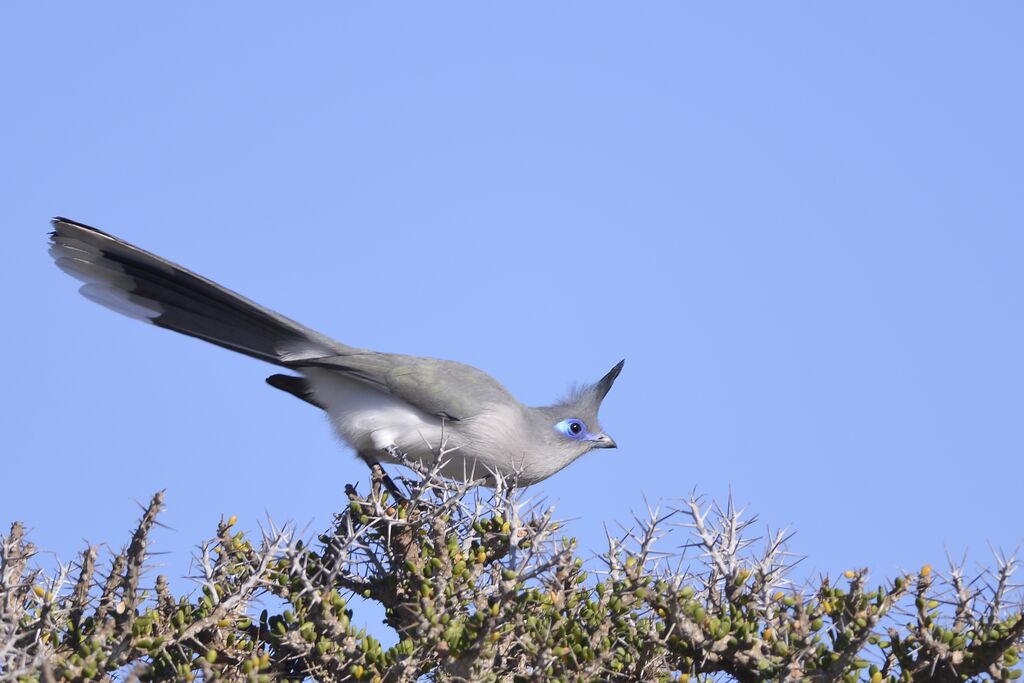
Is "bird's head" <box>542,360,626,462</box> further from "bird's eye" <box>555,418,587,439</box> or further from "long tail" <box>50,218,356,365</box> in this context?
"long tail" <box>50,218,356,365</box>

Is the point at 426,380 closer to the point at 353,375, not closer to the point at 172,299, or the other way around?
the point at 353,375

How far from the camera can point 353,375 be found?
269 inches

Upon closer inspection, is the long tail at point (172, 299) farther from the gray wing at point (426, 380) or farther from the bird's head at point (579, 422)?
the bird's head at point (579, 422)

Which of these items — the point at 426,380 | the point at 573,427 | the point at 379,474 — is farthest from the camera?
the point at 573,427

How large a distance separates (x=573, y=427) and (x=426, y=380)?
3.90ft

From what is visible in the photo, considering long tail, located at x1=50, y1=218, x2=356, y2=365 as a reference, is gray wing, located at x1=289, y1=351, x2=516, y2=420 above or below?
below

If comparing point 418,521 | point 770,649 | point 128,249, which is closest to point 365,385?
point 128,249

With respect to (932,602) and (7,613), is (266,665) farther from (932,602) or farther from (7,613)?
(932,602)

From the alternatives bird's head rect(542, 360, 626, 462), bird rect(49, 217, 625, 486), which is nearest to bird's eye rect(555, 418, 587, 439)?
bird's head rect(542, 360, 626, 462)

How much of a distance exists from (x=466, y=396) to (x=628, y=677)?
289cm

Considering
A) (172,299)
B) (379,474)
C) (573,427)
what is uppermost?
(172,299)

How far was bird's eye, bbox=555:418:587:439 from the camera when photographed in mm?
7332

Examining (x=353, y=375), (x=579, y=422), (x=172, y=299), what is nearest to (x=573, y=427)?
(x=579, y=422)

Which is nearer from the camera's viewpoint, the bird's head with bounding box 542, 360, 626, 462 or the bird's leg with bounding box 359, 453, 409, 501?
the bird's leg with bounding box 359, 453, 409, 501
